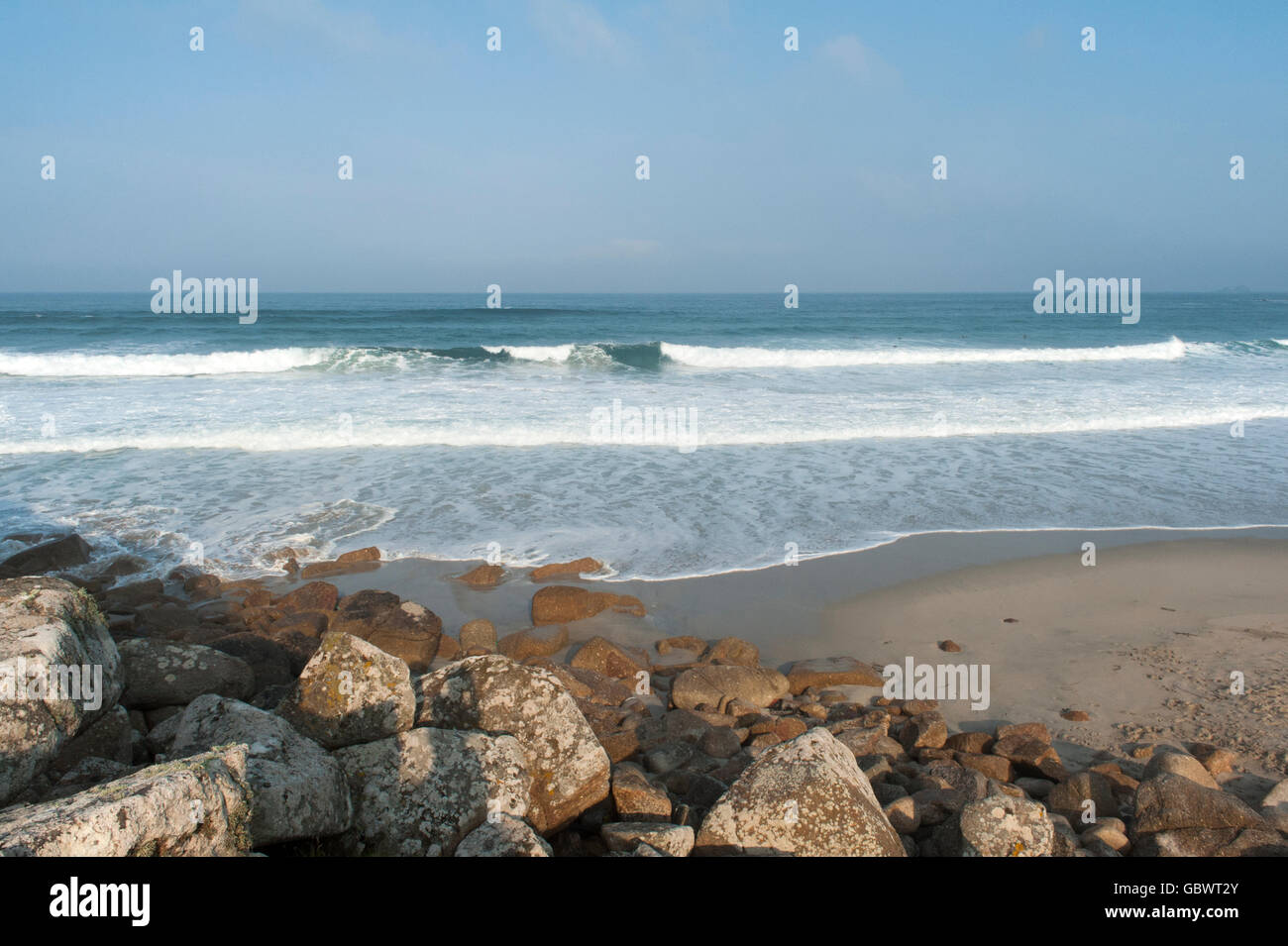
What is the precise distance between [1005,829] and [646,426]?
12161 mm

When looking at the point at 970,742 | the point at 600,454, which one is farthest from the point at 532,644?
the point at 600,454

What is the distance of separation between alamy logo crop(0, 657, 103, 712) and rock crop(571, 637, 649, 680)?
303cm

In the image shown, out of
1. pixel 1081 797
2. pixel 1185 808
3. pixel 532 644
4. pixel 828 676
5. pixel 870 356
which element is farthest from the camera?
pixel 870 356

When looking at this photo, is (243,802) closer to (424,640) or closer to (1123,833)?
(424,640)

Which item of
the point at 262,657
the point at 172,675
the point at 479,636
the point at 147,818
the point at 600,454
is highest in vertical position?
the point at 600,454

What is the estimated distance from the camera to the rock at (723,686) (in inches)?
214

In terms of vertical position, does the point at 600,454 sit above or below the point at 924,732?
above

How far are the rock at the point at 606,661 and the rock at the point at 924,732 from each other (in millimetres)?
1862

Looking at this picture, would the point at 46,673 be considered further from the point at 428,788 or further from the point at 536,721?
the point at 536,721

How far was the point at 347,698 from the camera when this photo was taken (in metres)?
3.81
